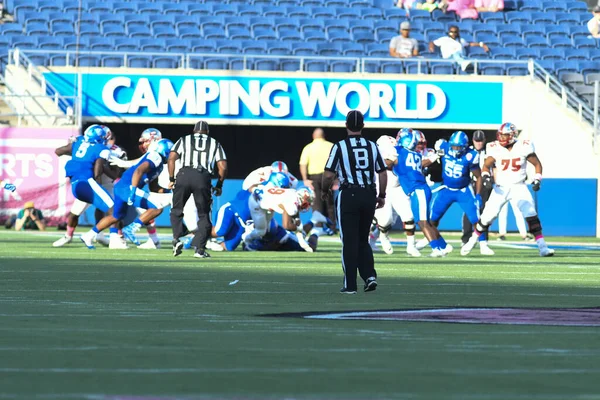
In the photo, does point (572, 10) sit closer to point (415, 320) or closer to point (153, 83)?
point (153, 83)

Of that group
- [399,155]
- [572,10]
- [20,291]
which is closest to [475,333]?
[20,291]

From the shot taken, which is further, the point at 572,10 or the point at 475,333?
the point at 572,10

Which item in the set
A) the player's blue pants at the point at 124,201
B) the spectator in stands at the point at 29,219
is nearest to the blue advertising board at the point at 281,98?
the spectator in stands at the point at 29,219

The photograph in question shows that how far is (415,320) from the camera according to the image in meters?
8.88

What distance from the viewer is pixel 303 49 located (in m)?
30.2

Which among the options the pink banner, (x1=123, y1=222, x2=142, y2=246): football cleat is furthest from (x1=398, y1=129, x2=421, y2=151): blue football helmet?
the pink banner

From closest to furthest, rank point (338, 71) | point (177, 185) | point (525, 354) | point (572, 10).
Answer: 1. point (525, 354)
2. point (177, 185)
3. point (338, 71)
4. point (572, 10)

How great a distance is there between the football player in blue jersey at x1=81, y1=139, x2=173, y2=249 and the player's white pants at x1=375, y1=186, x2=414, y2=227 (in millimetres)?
3038

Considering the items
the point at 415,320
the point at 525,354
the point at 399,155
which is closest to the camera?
the point at 525,354

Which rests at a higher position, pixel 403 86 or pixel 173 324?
pixel 403 86

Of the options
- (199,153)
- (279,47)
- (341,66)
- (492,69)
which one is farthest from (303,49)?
(199,153)

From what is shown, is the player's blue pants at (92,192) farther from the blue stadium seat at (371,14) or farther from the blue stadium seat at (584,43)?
the blue stadium seat at (584,43)

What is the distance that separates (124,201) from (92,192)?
25.0 inches

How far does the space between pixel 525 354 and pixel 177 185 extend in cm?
1031
